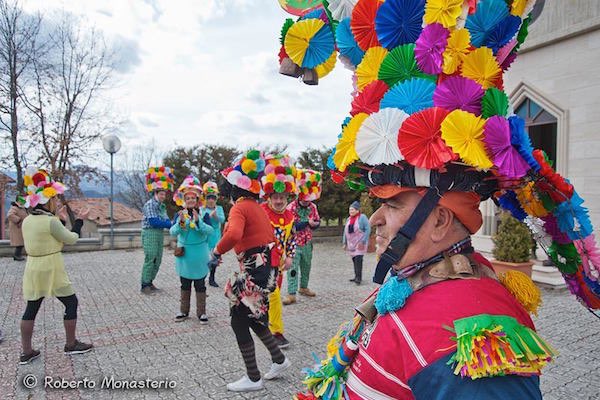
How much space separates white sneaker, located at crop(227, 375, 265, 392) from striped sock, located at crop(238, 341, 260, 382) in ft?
0.13

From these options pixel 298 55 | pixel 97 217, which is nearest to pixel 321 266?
pixel 298 55

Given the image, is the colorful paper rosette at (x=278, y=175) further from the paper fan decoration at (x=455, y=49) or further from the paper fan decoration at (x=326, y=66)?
the paper fan decoration at (x=455, y=49)

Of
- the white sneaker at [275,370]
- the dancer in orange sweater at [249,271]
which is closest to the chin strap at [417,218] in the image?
the dancer in orange sweater at [249,271]

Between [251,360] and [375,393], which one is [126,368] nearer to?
[251,360]

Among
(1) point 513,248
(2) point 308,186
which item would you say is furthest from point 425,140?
(1) point 513,248

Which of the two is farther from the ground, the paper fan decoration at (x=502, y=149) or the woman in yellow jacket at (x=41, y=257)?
the paper fan decoration at (x=502, y=149)

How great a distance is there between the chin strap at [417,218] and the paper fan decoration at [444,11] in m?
0.52

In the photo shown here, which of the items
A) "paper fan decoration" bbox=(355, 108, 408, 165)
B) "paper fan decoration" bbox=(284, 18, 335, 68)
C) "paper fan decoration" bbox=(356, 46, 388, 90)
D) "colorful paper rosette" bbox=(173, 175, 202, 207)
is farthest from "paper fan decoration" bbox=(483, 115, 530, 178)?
"colorful paper rosette" bbox=(173, 175, 202, 207)

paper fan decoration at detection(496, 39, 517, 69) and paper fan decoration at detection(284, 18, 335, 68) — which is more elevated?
paper fan decoration at detection(284, 18, 335, 68)

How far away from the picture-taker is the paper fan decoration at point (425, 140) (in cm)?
131

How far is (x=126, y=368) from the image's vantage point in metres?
4.54

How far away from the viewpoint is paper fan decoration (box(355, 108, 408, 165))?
1409 millimetres

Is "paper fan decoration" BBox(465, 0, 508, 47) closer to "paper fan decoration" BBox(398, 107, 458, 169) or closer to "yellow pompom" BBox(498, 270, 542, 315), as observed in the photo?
"paper fan decoration" BBox(398, 107, 458, 169)

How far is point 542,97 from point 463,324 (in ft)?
31.5
